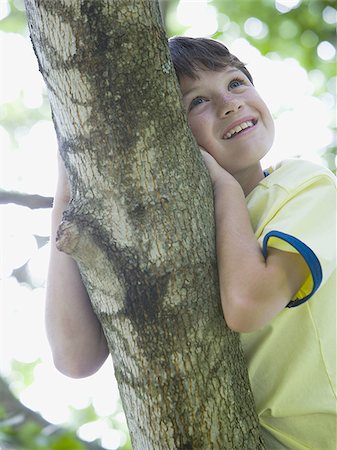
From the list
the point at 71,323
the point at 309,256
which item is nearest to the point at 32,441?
the point at 71,323

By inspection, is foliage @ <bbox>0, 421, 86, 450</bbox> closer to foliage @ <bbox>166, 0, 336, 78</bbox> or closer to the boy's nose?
the boy's nose

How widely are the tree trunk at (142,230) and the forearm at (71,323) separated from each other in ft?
0.99

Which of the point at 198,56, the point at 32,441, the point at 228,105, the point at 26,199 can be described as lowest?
the point at 32,441

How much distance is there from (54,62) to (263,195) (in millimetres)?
707

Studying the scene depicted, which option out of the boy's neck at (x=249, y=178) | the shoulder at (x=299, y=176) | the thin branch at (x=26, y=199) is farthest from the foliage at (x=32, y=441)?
the shoulder at (x=299, y=176)

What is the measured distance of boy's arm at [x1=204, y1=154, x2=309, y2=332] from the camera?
6.02 feet

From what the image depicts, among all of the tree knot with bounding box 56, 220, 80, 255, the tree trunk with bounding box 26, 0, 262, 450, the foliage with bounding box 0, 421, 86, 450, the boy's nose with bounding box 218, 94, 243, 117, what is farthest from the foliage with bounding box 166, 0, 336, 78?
the tree knot with bounding box 56, 220, 80, 255

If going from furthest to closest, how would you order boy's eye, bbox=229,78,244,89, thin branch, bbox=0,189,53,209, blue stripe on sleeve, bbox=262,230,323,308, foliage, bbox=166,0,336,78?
1. foliage, bbox=166,0,336,78
2. thin branch, bbox=0,189,53,209
3. boy's eye, bbox=229,78,244,89
4. blue stripe on sleeve, bbox=262,230,323,308

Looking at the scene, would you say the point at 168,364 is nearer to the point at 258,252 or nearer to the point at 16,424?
the point at 258,252

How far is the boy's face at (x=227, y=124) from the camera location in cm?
242

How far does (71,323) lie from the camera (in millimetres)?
2152

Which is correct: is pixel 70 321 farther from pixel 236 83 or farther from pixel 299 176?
pixel 236 83

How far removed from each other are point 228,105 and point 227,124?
60 mm

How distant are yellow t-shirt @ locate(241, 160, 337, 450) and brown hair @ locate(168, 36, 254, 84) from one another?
55cm
